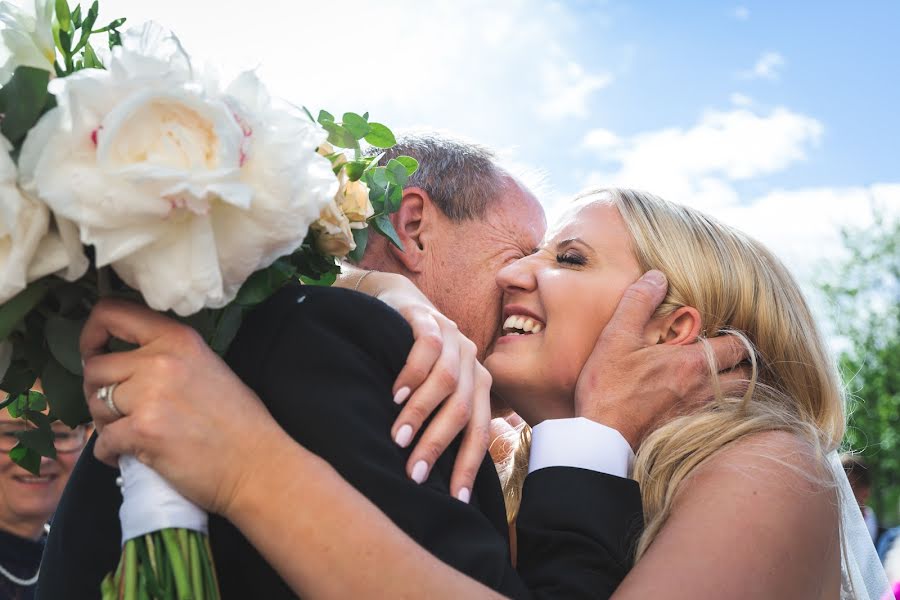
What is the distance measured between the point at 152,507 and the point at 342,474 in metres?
0.37

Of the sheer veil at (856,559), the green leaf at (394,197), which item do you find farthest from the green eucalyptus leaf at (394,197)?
the sheer veil at (856,559)

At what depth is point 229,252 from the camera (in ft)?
5.25

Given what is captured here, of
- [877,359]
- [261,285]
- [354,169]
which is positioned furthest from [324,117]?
[877,359]

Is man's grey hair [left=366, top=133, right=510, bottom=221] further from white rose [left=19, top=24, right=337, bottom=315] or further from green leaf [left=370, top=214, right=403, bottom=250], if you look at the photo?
white rose [left=19, top=24, right=337, bottom=315]

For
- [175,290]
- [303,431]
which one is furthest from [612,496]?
[175,290]

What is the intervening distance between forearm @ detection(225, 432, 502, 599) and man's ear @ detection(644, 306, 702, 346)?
1688mm

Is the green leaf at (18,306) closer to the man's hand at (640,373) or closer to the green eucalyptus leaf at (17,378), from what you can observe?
the green eucalyptus leaf at (17,378)

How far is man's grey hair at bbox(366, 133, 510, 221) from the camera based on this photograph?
3762 mm

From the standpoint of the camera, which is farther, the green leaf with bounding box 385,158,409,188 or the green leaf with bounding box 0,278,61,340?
the green leaf with bounding box 385,158,409,188

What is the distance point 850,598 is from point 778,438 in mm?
932

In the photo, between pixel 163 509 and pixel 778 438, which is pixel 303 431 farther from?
pixel 778 438

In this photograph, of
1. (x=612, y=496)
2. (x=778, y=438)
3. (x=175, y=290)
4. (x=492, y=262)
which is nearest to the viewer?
(x=175, y=290)

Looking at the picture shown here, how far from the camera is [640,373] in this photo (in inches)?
117

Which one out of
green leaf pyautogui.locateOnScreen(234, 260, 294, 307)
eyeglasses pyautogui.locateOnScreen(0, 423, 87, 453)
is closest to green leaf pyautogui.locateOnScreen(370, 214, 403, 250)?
green leaf pyautogui.locateOnScreen(234, 260, 294, 307)
